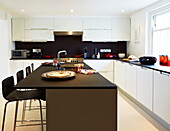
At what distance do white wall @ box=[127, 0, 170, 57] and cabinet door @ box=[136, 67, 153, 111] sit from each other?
4.77ft

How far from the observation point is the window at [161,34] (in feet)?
15.1

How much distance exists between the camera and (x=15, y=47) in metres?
7.07

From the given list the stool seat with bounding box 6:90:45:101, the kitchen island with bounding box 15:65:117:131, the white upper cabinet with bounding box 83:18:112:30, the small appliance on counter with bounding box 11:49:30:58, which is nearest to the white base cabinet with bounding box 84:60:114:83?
the white upper cabinet with bounding box 83:18:112:30

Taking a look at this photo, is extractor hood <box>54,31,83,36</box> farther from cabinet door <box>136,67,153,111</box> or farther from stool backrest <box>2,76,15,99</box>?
stool backrest <box>2,76,15,99</box>

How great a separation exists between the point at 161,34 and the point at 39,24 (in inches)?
147

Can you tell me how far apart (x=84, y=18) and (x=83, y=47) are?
1.03 m

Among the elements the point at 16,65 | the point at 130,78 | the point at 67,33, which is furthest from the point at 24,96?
the point at 67,33

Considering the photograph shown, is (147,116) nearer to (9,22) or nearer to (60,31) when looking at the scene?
(60,31)

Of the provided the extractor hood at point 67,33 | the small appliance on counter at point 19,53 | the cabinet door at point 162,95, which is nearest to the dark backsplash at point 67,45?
the extractor hood at point 67,33

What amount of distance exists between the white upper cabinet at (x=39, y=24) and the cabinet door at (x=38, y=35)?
0.32ft

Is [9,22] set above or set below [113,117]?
above

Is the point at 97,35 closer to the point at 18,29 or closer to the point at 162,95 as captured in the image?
the point at 18,29

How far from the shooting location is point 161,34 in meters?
4.86

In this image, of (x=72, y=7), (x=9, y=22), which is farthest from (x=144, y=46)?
(x=9, y=22)
